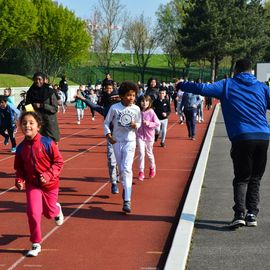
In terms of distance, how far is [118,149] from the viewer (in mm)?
8312

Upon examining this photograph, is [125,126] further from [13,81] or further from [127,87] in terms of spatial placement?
[13,81]

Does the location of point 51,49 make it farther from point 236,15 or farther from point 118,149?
point 118,149

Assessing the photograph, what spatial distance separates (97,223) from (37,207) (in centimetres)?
158

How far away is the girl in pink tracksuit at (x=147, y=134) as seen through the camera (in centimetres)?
1106

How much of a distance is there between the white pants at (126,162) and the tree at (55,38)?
47406mm

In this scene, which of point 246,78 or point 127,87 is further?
point 127,87

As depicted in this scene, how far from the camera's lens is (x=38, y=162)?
6.26 metres

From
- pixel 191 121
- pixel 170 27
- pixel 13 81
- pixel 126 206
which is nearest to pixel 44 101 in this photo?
pixel 126 206

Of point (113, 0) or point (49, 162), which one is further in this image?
point (113, 0)

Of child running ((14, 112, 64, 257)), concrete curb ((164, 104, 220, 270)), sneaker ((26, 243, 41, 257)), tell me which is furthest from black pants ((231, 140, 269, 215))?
sneaker ((26, 243, 41, 257))

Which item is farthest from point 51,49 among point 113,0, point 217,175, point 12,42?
point 217,175

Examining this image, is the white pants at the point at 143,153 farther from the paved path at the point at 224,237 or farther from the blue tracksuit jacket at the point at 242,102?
the blue tracksuit jacket at the point at 242,102

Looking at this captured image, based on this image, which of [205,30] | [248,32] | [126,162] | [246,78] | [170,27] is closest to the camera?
[246,78]

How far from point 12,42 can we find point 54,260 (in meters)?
42.6
